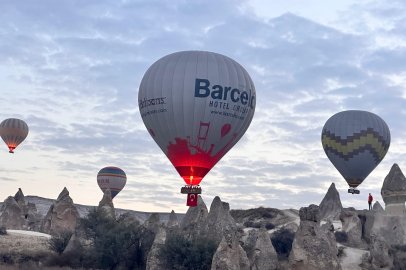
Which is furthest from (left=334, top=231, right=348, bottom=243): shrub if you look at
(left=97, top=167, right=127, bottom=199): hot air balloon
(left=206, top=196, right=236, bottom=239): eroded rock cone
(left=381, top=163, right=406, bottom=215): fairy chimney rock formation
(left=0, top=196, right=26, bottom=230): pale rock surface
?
(left=97, top=167, right=127, bottom=199): hot air balloon

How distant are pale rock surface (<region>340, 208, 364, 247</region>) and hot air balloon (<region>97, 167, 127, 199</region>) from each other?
3258 cm

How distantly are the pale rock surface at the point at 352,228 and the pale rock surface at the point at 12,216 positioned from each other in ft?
102

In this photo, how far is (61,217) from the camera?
44.0m

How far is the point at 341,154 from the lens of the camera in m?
42.4

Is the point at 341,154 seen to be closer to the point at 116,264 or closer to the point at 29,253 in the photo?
the point at 116,264

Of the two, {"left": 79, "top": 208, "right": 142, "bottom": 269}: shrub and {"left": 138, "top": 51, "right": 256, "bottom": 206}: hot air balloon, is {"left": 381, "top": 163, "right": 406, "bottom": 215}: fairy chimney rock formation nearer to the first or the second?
{"left": 138, "top": 51, "right": 256, "bottom": 206}: hot air balloon

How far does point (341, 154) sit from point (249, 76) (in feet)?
51.8

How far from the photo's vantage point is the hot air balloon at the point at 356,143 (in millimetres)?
41188

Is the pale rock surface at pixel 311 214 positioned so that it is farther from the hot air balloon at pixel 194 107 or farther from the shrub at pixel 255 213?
the shrub at pixel 255 213

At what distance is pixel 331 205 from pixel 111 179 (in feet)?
86.9

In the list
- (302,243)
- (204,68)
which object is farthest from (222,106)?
(302,243)

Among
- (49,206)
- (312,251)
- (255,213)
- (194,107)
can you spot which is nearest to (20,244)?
(194,107)

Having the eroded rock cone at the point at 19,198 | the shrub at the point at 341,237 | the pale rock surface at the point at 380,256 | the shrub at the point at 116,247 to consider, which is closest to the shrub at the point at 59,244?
the shrub at the point at 116,247

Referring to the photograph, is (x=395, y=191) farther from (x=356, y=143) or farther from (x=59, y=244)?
(x=59, y=244)
